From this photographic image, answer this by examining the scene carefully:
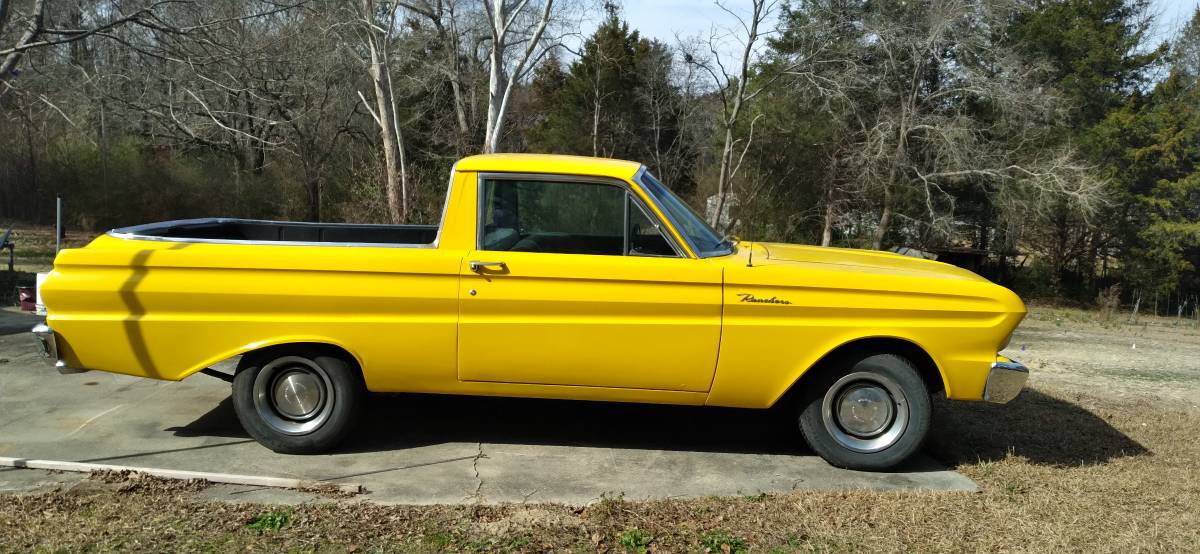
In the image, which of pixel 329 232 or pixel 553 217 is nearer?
pixel 553 217

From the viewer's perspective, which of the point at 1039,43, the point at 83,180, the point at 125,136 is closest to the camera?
the point at 83,180

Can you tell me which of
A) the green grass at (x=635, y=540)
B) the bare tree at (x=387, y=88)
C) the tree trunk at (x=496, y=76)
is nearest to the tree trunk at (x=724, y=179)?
the tree trunk at (x=496, y=76)

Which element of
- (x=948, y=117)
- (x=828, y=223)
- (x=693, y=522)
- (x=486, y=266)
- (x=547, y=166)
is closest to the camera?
(x=693, y=522)

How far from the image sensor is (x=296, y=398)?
5016 millimetres

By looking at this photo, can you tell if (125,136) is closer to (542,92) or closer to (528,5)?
(528,5)

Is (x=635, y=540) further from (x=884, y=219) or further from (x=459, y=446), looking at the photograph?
(x=884, y=219)

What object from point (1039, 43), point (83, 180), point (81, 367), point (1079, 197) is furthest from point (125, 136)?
point (1039, 43)

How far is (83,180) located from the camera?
2194 cm

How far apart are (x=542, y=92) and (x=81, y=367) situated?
33.0 metres

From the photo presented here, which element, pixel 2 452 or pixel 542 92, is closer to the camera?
pixel 2 452

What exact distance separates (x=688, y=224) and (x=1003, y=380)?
2.03 meters

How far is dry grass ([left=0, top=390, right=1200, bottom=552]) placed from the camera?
3.77 metres

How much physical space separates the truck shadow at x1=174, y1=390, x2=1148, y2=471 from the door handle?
4.09 feet

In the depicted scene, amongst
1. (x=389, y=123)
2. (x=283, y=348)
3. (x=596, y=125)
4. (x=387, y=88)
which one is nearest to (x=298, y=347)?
(x=283, y=348)
